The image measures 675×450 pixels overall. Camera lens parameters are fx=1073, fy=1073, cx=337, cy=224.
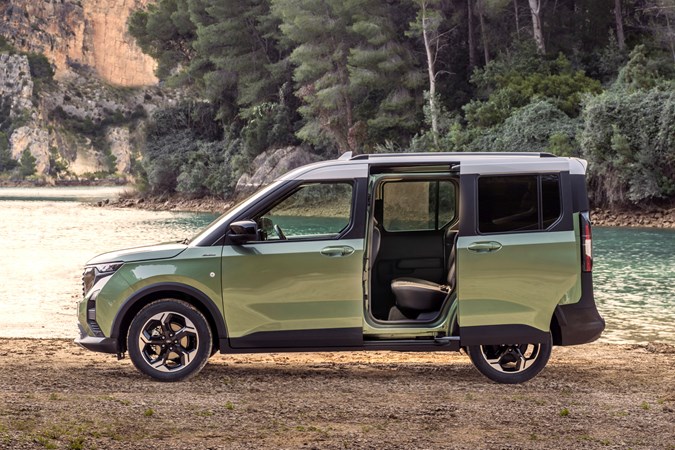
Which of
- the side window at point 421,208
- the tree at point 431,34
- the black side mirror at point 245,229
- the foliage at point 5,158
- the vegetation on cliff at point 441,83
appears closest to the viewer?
the black side mirror at point 245,229

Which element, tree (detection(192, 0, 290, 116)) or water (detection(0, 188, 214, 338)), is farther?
tree (detection(192, 0, 290, 116))

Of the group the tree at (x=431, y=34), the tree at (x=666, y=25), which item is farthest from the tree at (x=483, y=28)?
the tree at (x=666, y=25)

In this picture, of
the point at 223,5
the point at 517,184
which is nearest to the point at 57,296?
the point at 517,184

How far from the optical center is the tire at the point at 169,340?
9.09 metres

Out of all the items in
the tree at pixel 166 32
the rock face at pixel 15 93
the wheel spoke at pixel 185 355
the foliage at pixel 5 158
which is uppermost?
the rock face at pixel 15 93

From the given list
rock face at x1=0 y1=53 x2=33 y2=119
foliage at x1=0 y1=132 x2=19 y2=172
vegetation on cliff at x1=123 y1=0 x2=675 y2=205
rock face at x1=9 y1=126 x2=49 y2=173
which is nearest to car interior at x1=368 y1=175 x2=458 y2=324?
vegetation on cliff at x1=123 y1=0 x2=675 y2=205

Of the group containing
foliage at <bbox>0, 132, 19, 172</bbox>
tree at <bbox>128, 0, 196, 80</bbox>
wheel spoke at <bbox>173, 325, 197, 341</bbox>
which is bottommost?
wheel spoke at <bbox>173, 325, 197, 341</bbox>

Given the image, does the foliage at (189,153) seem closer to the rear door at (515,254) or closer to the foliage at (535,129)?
the foliage at (535,129)

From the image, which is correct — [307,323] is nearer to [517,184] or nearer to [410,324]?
[410,324]

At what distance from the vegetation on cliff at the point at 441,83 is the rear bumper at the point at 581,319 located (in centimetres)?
3787

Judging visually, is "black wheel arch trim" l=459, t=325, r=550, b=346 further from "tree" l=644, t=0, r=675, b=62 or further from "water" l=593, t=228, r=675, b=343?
"tree" l=644, t=0, r=675, b=62

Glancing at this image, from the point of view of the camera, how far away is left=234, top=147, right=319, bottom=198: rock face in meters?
70.4

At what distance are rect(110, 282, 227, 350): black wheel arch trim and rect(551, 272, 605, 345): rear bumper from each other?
2.88 meters

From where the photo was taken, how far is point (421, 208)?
10422 millimetres
